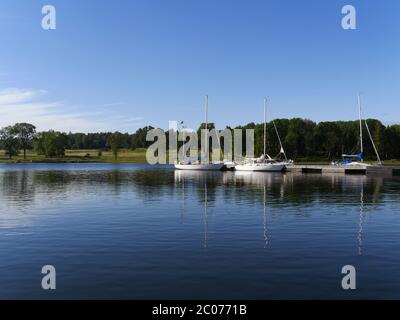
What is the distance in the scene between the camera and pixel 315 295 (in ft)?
63.1

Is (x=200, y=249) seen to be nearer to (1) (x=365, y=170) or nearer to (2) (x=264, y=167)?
(1) (x=365, y=170)

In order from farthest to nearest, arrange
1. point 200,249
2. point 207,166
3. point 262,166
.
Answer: point 207,166 → point 262,166 → point 200,249

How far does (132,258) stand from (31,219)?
19.5 metres

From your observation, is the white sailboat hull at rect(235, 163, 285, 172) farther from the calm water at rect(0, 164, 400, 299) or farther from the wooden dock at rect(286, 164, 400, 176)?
the calm water at rect(0, 164, 400, 299)

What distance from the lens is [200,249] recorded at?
28.0 metres

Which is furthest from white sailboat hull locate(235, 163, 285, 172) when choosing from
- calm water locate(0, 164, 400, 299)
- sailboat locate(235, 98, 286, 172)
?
calm water locate(0, 164, 400, 299)

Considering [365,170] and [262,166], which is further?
→ [262,166]

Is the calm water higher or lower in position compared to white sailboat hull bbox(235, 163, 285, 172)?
lower

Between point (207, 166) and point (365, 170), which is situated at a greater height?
point (207, 166)

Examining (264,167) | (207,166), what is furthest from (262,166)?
(207,166)

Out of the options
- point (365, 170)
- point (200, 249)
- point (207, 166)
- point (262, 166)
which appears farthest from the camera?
point (207, 166)

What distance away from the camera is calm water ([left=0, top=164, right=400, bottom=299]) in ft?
66.3

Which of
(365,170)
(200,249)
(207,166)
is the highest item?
(207,166)
